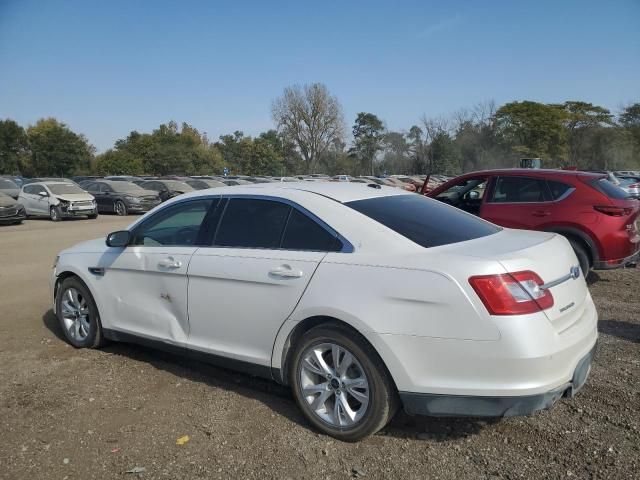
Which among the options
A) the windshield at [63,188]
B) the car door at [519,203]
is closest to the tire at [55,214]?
the windshield at [63,188]

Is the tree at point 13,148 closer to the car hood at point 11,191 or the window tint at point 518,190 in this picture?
the car hood at point 11,191

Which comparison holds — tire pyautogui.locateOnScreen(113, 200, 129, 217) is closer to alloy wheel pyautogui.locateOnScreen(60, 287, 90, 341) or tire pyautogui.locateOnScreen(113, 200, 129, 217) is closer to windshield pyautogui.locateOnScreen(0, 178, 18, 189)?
windshield pyautogui.locateOnScreen(0, 178, 18, 189)

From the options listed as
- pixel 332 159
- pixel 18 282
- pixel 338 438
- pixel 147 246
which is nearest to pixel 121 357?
pixel 147 246

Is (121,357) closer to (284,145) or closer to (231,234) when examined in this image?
(231,234)

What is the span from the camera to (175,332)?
167 inches

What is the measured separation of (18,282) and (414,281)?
7.49 m

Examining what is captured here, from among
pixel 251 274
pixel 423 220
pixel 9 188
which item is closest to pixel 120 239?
pixel 251 274

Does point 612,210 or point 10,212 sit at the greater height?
point 612,210

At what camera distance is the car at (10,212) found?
62.6ft

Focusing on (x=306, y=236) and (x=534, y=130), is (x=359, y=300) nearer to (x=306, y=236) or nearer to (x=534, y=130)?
(x=306, y=236)

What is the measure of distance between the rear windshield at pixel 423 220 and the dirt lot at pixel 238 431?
1.21m

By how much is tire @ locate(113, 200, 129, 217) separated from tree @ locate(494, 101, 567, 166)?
1973 inches

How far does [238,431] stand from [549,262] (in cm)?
220

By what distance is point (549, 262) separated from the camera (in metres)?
3.21
